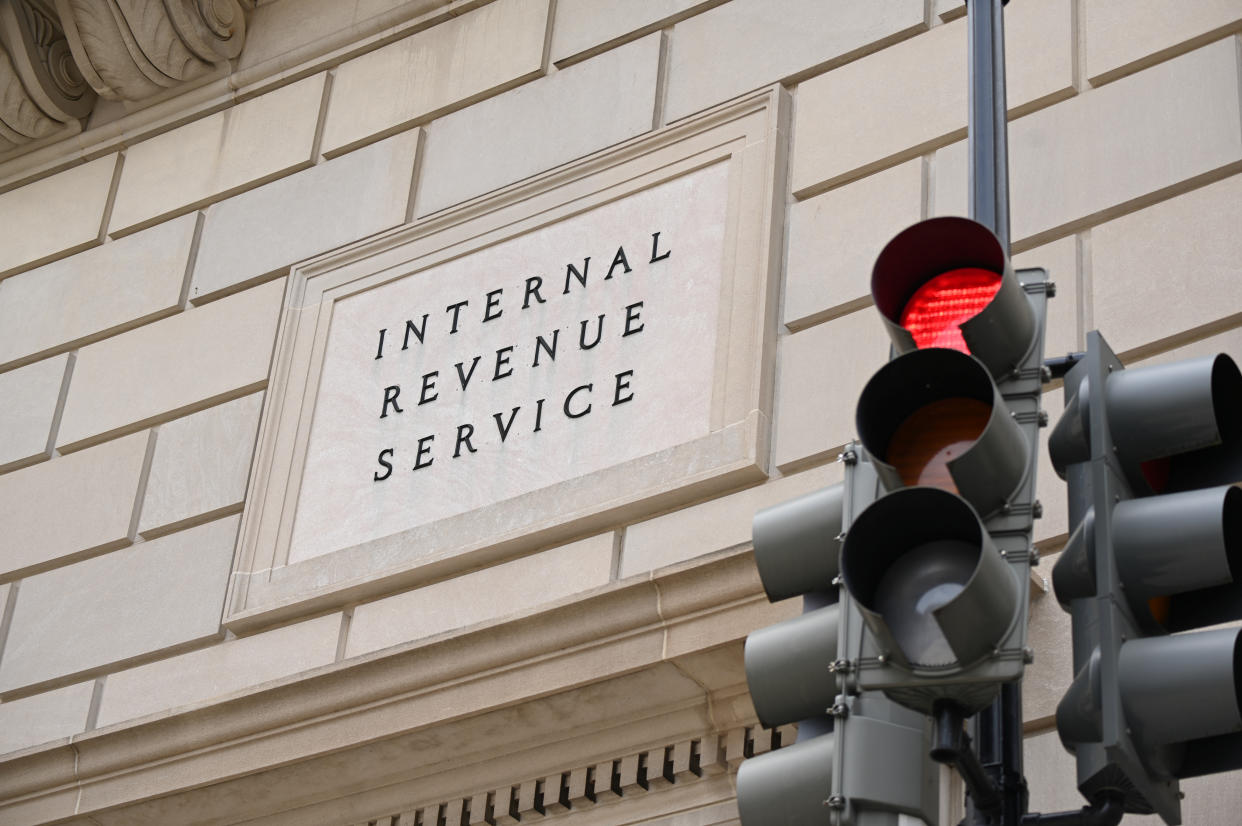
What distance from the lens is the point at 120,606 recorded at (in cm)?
917

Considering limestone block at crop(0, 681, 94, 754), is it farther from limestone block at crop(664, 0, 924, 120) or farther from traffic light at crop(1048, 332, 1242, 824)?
traffic light at crop(1048, 332, 1242, 824)

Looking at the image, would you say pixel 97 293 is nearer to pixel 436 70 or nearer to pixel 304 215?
pixel 304 215

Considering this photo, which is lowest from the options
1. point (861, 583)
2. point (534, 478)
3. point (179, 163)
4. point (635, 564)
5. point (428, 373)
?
point (861, 583)

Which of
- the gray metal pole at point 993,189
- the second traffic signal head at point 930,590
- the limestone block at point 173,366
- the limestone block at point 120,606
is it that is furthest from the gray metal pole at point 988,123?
the limestone block at point 173,366

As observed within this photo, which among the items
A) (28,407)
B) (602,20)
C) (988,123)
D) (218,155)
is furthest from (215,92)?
(988,123)

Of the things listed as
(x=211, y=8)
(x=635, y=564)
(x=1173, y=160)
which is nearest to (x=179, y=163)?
(x=211, y=8)

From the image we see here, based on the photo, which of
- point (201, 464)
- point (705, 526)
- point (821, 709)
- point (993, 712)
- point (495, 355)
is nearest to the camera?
point (993, 712)

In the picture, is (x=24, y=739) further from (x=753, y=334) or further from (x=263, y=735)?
(x=753, y=334)

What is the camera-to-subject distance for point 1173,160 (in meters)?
7.34

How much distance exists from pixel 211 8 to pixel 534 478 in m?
3.97

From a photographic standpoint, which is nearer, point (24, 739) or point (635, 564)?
point (635, 564)

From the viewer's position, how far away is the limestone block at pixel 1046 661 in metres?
6.44

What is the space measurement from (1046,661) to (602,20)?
4.26 m

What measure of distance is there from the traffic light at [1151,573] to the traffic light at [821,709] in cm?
33
